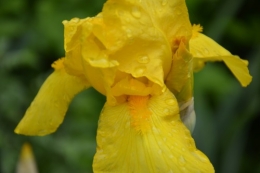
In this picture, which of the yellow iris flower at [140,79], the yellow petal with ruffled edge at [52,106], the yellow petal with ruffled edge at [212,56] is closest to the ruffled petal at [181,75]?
the yellow iris flower at [140,79]

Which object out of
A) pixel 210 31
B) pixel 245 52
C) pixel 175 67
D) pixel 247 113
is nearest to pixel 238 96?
pixel 247 113

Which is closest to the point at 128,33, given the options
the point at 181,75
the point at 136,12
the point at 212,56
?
the point at 136,12

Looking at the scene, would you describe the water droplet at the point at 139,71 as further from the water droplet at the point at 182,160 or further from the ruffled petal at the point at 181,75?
the water droplet at the point at 182,160

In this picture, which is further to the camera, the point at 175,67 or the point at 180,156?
the point at 175,67

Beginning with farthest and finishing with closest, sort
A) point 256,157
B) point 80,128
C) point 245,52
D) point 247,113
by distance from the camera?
point 245,52
point 256,157
point 80,128
point 247,113

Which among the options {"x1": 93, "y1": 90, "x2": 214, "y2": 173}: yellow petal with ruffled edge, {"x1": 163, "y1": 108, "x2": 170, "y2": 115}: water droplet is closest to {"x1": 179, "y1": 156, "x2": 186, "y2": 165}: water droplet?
{"x1": 93, "y1": 90, "x2": 214, "y2": 173}: yellow petal with ruffled edge

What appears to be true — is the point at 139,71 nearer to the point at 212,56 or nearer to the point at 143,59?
the point at 143,59

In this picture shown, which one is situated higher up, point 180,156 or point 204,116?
point 180,156

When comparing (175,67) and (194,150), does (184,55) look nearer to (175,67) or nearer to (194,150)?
(175,67)
